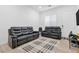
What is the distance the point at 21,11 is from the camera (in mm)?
3795

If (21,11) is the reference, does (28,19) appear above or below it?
below

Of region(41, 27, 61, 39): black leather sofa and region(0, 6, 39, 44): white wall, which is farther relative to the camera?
region(41, 27, 61, 39): black leather sofa

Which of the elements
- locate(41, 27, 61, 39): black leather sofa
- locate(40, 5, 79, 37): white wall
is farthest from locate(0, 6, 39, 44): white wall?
locate(40, 5, 79, 37): white wall

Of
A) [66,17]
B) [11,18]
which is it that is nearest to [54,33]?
[66,17]

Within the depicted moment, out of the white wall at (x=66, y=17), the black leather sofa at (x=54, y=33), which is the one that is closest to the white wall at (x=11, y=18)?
the black leather sofa at (x=54, y=33)

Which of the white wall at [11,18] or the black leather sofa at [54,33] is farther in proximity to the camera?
the black leather sofa at [54,33]

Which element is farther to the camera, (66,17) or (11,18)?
(66,17)

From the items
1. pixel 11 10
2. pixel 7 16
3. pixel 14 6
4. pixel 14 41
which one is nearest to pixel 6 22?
pixel 7 16

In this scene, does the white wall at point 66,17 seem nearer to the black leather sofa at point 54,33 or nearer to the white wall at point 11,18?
the black leather sofa at point 54,33

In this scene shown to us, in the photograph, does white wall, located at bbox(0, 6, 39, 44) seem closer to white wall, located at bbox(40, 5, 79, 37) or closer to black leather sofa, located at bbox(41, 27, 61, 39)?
black leather sofa, located at bbox(41, 27, 61, 39)

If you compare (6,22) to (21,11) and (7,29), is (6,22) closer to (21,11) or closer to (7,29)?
(7,29)

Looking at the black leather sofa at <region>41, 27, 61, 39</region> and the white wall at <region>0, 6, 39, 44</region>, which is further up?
the white wall at <region>0, 6, 39, 44</region>

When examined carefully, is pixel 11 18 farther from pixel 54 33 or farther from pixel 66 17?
pixel 66 17
